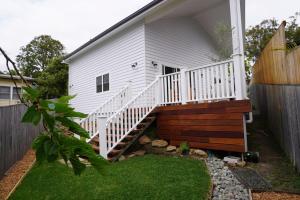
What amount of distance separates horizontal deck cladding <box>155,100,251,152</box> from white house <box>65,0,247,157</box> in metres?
0.21

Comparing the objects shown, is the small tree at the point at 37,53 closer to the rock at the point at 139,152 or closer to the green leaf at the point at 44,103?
the rock at the point at 139,152

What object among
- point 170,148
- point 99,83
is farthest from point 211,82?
point 99,83

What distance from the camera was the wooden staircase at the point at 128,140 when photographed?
588cm

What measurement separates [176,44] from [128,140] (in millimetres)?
5108

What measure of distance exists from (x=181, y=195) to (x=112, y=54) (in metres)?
7.75

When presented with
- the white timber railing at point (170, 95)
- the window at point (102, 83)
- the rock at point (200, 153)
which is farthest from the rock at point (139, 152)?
the window at point (102, 83)

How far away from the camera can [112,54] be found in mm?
10172

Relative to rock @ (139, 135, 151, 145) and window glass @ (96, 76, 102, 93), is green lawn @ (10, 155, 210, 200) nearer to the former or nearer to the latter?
rock @ (139, 135, 151, 145)

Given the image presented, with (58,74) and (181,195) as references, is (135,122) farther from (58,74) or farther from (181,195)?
(58,74)

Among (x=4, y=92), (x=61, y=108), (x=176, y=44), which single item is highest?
(x=176, y=44)

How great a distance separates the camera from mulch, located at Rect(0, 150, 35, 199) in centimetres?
430

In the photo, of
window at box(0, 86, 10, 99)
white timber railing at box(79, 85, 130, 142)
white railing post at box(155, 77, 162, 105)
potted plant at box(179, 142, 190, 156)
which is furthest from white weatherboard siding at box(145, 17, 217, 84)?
window at box(0, 86, 10, 99)

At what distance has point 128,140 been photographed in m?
6.38

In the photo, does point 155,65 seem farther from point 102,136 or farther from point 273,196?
point 273,196
